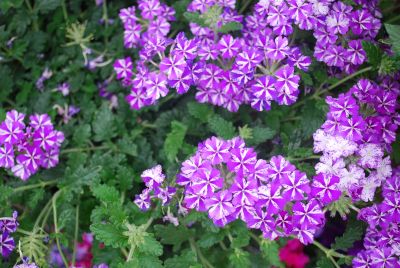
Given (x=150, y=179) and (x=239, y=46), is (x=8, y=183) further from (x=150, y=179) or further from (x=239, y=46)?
(x=239, y=46)

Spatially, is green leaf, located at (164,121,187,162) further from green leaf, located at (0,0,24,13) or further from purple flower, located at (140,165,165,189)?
green leaf, located at (0,0,24,13)

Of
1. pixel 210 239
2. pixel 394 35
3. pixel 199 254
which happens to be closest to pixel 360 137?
pixel 394 35

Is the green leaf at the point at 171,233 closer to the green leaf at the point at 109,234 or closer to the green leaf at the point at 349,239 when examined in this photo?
the green leaf at the point at 109,234

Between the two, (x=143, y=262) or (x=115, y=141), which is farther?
(x=115, y=141)

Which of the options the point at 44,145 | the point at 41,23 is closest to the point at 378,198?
the point at 44,145

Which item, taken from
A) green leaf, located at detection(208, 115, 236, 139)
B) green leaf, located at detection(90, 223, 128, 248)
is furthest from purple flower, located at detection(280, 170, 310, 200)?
green leaf, located at detection(90, 223, 128, 248)

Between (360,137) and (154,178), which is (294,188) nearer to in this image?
(360,137)
